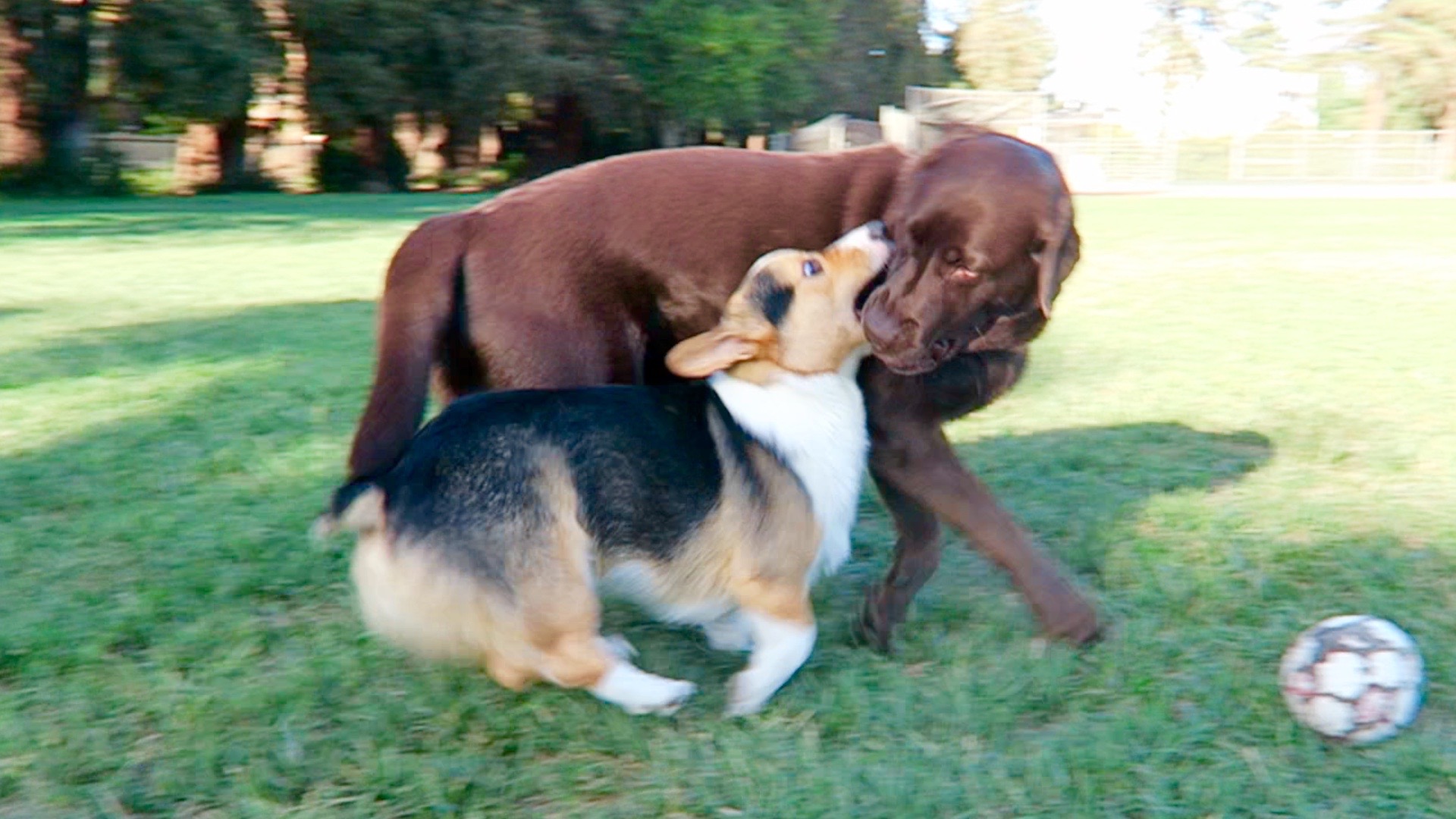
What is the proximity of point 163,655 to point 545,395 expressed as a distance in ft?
4.10

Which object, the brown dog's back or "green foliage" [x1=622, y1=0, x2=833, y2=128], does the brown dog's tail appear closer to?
the brown dog's back

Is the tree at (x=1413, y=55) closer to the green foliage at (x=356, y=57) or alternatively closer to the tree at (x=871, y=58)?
the tree at (x=871, y=58)

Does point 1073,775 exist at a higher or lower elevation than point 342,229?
higher

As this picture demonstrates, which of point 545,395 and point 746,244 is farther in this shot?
point 746,244

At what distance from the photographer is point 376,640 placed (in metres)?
3.71

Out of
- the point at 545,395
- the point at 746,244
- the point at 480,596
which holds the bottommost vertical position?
the point at 480,596

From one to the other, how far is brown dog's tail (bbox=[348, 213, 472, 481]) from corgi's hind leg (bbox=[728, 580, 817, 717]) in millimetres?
943

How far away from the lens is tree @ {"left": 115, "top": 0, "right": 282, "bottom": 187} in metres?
25.8

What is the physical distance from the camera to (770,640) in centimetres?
338

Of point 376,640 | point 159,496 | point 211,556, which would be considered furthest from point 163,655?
point 159,496

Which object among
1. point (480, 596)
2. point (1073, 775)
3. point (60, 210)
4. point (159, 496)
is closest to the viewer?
point (1073, 775)

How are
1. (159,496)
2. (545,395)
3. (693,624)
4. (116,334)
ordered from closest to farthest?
1. (545,395)
2. (693,624)
3. (159,496)
4. (116,334)

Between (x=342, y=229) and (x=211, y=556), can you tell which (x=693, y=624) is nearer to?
(x=211, y=556)

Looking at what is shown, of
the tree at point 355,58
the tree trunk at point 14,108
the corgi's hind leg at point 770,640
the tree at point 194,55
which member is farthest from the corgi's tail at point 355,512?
the tree at point 355,58
